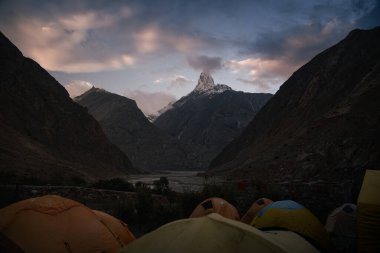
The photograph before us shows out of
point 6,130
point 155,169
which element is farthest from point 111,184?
point 155,169

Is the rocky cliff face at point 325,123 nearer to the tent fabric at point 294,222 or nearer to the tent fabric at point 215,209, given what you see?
the tent fabric at point 215,209

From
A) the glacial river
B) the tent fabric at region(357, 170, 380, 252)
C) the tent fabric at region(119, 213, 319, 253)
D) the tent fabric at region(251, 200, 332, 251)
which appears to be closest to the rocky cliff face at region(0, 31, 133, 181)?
the glacial river

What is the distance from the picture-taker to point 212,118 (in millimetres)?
147125

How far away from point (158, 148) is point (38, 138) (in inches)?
2395

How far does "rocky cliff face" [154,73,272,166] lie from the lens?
135 metres

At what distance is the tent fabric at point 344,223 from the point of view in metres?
10.4

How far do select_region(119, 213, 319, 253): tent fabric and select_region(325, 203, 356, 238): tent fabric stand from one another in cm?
647

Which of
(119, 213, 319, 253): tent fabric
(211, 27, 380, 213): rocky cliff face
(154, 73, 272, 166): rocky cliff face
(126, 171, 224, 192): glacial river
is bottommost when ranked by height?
(126, 171, 224, 192): glacial river

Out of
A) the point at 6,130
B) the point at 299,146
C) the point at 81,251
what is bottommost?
the point at 81,251

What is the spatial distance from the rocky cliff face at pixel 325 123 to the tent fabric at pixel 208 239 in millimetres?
11783

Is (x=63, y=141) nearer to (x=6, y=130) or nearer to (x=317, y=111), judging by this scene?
(x=6, y=130)

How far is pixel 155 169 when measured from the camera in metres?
106

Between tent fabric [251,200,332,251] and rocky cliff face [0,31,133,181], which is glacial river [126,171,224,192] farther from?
tent fabric [251,200,332,251]

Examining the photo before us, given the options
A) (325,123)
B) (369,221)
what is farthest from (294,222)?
(325,123)
